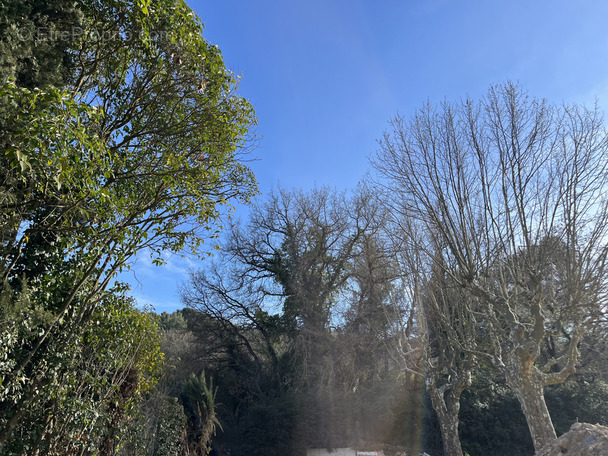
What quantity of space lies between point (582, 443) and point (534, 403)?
314 centimetres

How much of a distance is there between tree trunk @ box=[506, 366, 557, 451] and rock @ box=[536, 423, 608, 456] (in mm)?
2452

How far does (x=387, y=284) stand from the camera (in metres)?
12.0

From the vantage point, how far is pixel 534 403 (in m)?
6.29

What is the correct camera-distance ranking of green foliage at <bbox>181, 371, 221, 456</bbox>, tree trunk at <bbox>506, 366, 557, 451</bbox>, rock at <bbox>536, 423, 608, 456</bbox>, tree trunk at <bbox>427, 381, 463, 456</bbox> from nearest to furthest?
rock at <bbox>536, 423, 608, 456</bbox> → tree trunk at <bbox>506, 366, 557, 451</bbox> → tree trunk at <bbox>427, 381, 463, 456</bbox> → green foliage at <bbox>181, 371, 221, 456</bbox>

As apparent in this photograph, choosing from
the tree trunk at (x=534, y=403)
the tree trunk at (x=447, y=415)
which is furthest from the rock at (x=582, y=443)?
the tree trunk at (x=447, y=415)

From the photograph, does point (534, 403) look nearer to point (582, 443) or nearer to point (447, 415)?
point (582, 443)

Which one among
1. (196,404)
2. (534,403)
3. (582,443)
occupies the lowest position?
(196,404)

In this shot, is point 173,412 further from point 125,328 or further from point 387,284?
point 387,284

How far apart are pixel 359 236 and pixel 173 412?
945 cm

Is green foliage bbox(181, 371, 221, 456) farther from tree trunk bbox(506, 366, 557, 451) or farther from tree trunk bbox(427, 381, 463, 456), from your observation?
tree trunk bbox(506, 366, 557, 451)

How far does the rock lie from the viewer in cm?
335

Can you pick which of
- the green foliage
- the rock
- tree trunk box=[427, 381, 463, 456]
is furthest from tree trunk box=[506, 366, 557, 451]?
the green foliage

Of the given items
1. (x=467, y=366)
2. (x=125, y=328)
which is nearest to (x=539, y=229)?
(x=467, y=366)

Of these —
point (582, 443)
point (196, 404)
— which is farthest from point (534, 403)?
point (196, 404)
